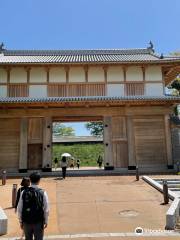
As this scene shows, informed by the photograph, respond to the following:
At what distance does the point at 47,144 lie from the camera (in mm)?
18328

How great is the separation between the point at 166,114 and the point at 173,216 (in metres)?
12.6

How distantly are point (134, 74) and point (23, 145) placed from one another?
9.44 metres

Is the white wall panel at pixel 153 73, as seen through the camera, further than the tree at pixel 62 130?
No

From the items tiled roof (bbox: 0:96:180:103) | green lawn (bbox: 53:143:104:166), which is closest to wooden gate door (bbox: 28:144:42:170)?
tiled roof (bbox: 0:96:180:103)

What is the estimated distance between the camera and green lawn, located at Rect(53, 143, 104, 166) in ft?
122

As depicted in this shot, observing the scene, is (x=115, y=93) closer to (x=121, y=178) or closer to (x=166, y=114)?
(x=166, y=114)

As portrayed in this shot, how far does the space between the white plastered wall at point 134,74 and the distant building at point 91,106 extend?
7cm

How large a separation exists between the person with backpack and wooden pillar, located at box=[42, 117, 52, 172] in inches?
536

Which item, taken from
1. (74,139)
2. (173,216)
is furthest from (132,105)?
(74,139)

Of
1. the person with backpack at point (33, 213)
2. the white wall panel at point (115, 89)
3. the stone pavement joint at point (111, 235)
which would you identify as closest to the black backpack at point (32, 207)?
the person with backpack at point (33, 213)

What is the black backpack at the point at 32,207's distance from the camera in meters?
4.54

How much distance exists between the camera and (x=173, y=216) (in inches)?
269

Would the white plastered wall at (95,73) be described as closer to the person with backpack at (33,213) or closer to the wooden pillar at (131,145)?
the wooden pillar at (131,145)

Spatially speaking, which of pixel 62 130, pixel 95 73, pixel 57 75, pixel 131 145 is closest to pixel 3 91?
pixel 57 75
